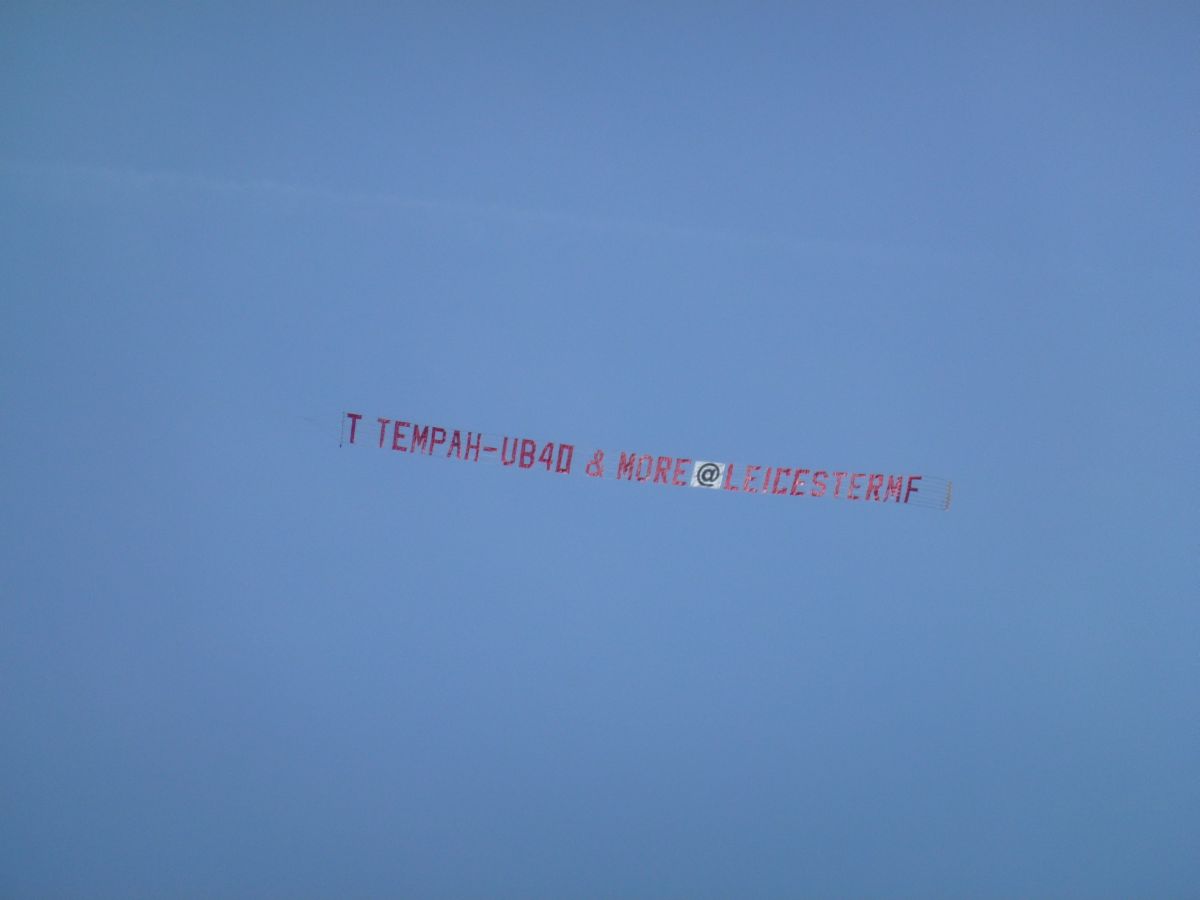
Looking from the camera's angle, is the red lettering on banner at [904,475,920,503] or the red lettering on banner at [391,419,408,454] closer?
the red lettering on banner at [391,419,408,454]

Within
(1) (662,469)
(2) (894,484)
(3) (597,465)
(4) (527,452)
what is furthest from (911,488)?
(4) (527,452)

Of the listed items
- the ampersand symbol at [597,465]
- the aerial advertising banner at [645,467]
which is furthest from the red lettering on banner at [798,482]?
the ampersand symbol at [597,465]

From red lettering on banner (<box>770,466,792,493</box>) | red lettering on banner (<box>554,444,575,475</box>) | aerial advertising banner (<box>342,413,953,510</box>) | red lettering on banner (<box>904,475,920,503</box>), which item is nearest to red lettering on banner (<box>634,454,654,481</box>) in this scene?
aerial advertising banner (<box>342,413,953,510</box>)

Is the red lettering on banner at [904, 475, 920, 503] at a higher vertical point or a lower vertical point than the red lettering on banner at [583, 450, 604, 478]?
higher

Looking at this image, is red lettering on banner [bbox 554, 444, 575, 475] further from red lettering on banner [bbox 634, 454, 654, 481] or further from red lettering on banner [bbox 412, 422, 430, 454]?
red lettering on banner [bbox 412, 422, 430, 454]

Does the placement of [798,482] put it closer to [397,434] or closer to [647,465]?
[647,465]

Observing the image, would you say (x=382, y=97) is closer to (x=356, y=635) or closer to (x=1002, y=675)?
(x=356, y=635)
